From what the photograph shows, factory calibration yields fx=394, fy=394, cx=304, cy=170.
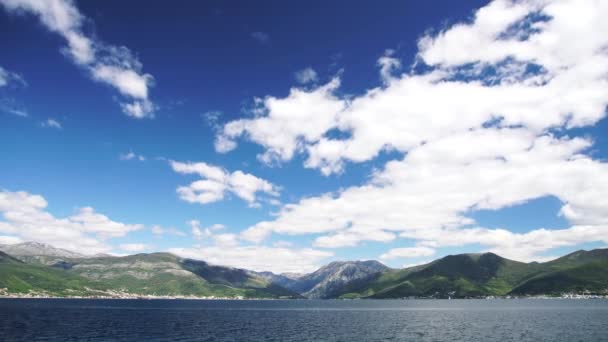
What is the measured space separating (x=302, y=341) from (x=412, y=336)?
31194 mm

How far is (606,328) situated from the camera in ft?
389

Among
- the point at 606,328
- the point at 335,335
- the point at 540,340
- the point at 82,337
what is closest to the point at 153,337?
the point at 82,337

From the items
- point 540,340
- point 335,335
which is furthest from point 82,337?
point 540,340

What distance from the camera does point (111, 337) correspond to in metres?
103

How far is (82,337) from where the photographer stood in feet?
329

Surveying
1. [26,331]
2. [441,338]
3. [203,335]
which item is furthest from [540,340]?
[26,331]

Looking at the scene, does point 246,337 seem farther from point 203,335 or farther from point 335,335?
point 335,335

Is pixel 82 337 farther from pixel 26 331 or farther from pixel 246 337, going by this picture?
pixel 246 337

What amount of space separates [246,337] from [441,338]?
52254 millimetres

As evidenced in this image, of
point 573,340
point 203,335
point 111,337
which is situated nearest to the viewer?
point 573,340

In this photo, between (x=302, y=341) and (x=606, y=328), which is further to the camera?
(x=606, y=328)

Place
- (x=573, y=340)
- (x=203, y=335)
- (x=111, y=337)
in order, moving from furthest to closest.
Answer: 1. (x=203, y=335)
2. (x=111, y=337)
3. (x=573, y=340)

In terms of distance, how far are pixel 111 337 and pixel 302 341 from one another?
164 feet

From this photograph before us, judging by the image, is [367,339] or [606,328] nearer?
[367,339]
